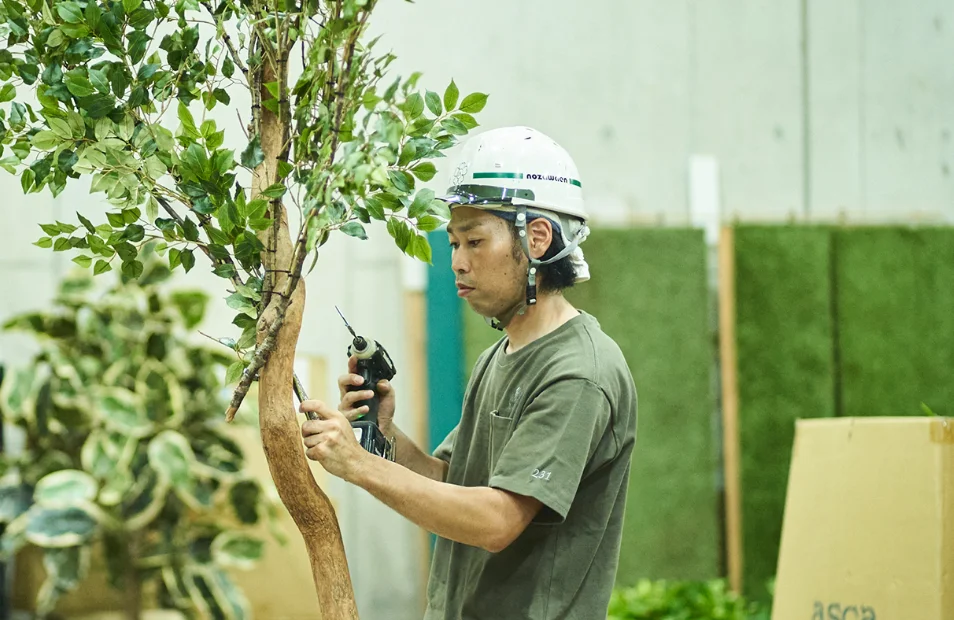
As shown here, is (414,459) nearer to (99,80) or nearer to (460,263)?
(460,263)

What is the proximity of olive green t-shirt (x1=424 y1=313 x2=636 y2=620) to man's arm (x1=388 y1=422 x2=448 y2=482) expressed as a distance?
0.14m

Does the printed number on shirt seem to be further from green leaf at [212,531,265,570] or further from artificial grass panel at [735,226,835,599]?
artificial grass panel at [735,226,835,599]

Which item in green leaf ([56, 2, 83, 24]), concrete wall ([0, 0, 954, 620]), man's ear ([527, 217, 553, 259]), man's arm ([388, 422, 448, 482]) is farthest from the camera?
concrete wall ([0, 0, 954, 620])

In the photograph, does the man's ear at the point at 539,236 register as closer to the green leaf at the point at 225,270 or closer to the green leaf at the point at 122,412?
the green leaf at the point at 225,270

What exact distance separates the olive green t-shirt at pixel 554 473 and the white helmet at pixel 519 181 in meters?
0.14

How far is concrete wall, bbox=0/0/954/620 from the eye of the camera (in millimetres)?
3766

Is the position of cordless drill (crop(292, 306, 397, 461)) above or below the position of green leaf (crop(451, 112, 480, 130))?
below

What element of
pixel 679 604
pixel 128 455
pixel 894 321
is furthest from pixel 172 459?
pixel 894 321

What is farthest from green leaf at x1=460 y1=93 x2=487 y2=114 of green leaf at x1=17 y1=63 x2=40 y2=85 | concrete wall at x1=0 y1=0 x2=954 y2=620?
Answer: concrete wall at x1=0 y1=0 x2=954 y2=620

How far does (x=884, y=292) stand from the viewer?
3984mm

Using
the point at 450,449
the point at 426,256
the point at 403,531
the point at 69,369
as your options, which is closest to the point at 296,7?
the point at 426,256

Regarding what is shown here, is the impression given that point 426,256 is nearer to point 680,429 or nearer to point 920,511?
point 920,511

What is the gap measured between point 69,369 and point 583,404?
92.2 inches

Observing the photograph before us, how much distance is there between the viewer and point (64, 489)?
306 cm
